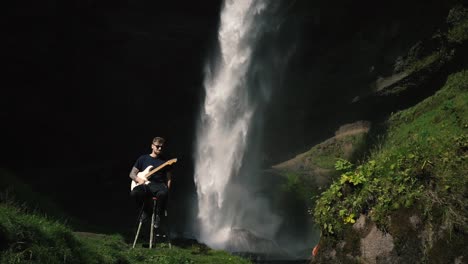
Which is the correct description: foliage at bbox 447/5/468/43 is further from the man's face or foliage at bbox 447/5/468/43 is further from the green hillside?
the man's face

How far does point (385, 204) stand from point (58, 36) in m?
25.4

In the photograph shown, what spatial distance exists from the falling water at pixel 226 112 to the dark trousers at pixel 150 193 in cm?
1894

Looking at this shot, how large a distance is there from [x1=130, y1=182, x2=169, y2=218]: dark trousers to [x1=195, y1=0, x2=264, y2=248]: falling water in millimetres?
18944

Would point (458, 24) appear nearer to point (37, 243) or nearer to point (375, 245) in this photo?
point (375, 245)

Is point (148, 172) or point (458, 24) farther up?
point (458, 24)

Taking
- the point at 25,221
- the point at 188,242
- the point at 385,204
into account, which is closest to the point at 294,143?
the point at 188,242

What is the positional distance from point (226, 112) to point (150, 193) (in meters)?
21.6

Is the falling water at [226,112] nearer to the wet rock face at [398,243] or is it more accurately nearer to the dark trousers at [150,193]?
the dark trousers at [150,193]

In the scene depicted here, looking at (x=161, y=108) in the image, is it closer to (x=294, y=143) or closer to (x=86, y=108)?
(x=86, y=108)

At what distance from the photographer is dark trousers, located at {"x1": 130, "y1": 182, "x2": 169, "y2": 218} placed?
6.29 metres

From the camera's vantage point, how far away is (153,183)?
6.35m

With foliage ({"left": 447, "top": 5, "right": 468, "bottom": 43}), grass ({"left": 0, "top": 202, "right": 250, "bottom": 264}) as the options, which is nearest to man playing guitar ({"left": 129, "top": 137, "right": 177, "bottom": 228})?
grass ({"left": 0, "top": 202, "right": 250, "bottom": 264})

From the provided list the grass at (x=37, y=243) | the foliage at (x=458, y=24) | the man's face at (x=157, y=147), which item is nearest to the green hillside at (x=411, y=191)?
the man's face at (x=157, y=147)

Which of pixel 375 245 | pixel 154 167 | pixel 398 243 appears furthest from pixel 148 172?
pixel 398 243
